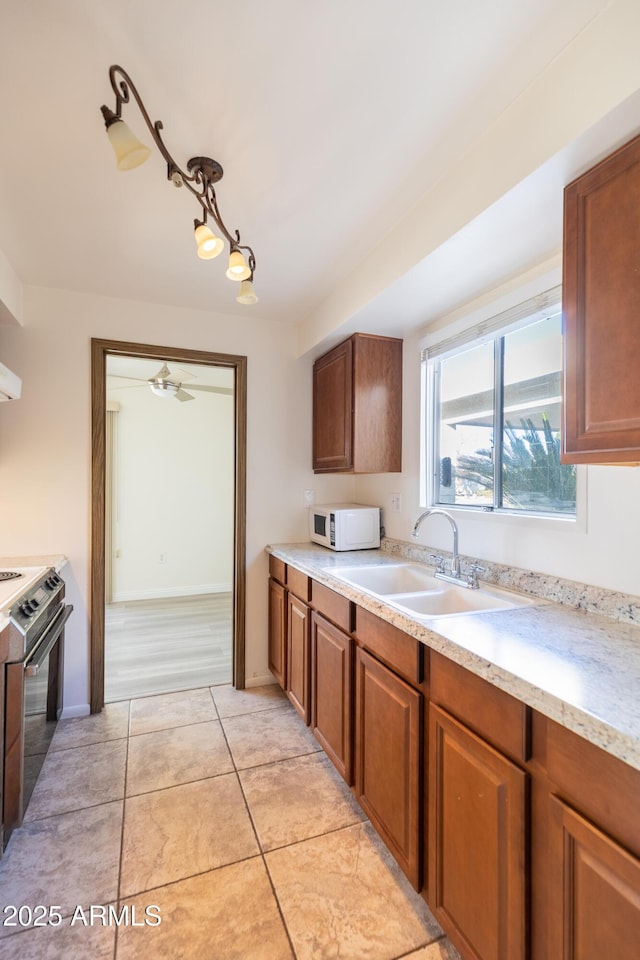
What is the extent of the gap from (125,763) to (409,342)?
103 inches

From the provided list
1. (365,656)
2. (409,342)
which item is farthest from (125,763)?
(409,342)

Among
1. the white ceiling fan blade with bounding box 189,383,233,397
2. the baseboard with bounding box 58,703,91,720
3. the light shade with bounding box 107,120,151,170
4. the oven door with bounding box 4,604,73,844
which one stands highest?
the white ceiling fan blade with bounding box 189,383,233,397

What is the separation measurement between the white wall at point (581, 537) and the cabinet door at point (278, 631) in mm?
944

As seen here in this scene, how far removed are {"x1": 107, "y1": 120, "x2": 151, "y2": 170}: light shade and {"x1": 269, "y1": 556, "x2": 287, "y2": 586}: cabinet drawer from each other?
202cm

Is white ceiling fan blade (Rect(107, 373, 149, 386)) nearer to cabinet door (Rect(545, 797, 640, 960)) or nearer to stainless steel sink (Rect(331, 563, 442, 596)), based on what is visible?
stainless steel sink (Rect(331, 563, 442, 596))

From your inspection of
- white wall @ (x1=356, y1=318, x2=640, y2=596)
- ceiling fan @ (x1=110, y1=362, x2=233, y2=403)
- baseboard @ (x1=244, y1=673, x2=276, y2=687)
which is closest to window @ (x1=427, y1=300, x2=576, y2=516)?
white wall @ (x1=356, y1=318, x2=640, y2=596)

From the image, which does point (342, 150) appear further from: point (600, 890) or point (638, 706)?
point (600, 890)

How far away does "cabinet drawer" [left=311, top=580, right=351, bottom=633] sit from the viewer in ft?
5.87

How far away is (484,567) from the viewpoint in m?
1.85

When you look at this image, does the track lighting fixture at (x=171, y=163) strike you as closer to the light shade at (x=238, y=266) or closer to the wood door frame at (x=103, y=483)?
the light shade at (x=238, y=266)

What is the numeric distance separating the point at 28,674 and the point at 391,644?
4.43 ft

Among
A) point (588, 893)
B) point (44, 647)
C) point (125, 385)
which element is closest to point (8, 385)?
point (44, 647)

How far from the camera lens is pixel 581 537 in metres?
1.47

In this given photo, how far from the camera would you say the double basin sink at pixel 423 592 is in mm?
Answer: 1599
